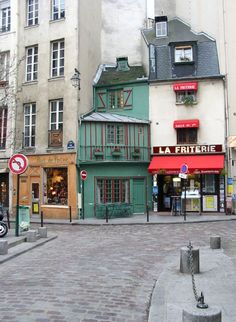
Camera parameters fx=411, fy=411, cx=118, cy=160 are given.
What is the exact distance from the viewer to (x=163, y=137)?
78.7 feet

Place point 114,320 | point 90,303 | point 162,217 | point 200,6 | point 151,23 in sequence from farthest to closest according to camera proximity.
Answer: point 151,23 → point 200,6 → point 162,217 → point 90,303 → point 114,320

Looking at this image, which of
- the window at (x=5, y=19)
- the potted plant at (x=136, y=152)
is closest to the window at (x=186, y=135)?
the potted plant at (x=136, y=152)

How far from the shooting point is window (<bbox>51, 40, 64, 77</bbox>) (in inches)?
939

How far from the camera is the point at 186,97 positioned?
23766 millimetres

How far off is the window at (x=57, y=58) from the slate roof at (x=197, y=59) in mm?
5303

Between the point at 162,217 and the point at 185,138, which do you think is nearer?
the point at 162,217

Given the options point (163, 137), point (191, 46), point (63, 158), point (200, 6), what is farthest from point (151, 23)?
point (63, 158)

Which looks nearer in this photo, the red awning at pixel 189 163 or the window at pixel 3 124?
the red awning at pixel 189 163

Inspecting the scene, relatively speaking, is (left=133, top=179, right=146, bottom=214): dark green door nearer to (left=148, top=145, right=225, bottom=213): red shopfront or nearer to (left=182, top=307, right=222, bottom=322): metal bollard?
(left=148, top=145, right=225, bottom=213): red shopfront

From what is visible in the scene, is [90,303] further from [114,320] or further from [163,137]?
[163,137]

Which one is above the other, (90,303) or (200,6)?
(200,6)

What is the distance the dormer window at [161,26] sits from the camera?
27141 mm

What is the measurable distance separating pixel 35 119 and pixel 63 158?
3297mm

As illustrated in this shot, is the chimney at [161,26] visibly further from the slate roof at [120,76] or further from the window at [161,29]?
the slate roof at [120,76]
